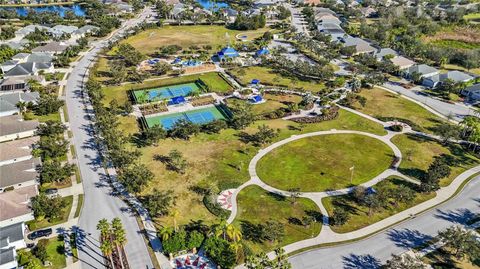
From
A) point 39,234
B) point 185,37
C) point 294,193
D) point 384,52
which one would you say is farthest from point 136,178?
point 384,52

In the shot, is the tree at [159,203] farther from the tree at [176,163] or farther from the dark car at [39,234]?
the dark car at [39,234]

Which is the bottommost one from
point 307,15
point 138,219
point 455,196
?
point 138,219

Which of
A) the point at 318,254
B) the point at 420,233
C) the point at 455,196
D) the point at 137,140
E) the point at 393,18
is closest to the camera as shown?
the point at 318,254

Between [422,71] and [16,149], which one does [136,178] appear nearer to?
[16,149]

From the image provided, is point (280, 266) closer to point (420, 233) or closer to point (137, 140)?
point (420, 233)

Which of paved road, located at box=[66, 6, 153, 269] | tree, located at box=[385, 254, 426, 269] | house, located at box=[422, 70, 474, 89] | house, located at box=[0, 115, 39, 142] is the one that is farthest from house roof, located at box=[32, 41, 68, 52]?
tree, located at box=[385, 254, 426, 269]

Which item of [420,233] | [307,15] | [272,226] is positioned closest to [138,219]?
[272,226]
